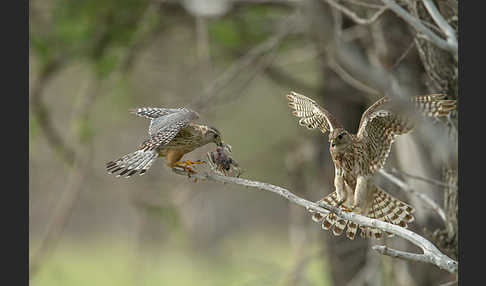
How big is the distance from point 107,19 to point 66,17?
0.53 m

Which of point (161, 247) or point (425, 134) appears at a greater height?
point (425, 134)

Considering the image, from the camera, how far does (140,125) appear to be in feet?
30.6

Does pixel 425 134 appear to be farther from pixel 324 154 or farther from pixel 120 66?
pixel 324 154

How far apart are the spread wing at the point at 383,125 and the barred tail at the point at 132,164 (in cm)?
98

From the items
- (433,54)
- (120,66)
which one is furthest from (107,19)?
(433,54)

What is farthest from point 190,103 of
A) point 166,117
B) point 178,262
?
point 178,262

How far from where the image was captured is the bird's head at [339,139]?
99.7 inches

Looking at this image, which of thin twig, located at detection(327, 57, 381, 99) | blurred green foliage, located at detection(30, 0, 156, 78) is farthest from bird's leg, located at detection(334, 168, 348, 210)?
blurred green foliage, located at detection(30, 0, 156, 78)

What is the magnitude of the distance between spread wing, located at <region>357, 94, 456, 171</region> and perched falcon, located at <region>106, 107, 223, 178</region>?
0.99 m

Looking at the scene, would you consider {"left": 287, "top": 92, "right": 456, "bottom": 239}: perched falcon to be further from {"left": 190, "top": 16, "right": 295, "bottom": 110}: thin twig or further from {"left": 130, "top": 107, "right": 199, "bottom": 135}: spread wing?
{"left": 190, "top": 16, "right": 295, "bottom": 110}: thin twig

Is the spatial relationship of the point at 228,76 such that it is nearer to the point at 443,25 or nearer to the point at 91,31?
the point at 91,31

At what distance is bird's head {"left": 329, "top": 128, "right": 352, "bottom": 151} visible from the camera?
8.30 feet

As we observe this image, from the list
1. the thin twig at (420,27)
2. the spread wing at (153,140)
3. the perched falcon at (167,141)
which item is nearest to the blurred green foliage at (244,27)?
the perched falcon at (167,141)

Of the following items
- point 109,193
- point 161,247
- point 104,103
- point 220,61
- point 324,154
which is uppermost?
point 220,61
